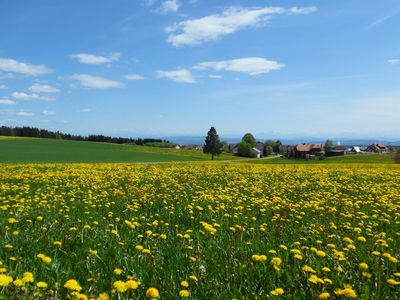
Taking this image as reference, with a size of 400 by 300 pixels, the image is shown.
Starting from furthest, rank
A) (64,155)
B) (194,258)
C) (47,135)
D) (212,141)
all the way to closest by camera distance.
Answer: (47,135)
(212,141)
(64,155)
(194,258)

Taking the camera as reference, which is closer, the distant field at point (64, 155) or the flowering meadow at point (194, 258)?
the flowering meadow at point (194, 258)

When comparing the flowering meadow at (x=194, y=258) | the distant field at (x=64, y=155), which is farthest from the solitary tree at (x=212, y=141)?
the flowering meadow at (x=194, y=258)

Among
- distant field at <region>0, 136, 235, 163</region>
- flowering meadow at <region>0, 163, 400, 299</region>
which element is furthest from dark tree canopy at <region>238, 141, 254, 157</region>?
flowering meadow at <region>0, 163, 400, 299</region>

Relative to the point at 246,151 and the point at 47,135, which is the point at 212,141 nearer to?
the point at 246,151

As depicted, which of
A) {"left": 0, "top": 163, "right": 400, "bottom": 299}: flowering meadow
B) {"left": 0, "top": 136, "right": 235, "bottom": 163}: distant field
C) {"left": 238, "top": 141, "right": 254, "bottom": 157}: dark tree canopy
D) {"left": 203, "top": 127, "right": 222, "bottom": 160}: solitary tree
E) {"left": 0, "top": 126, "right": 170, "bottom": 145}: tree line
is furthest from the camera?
{"left": 238, "top": 141, "right": 254, "bottom": 157}: dark tree canopy

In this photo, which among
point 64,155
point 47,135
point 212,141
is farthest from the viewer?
point 47,135

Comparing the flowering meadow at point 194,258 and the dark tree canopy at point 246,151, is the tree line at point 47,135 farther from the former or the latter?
the flowering meadow at point 194,258

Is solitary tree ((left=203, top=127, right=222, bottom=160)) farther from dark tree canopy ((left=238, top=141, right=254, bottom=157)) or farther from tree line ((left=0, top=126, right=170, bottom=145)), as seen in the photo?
tree line ((left=0, top=126, right=170, bottom=145))

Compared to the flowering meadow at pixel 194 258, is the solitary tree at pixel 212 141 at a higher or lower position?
higher

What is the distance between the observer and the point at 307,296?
3426mm

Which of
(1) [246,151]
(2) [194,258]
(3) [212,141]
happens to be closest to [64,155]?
(3) [212,141]

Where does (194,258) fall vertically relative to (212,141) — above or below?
below

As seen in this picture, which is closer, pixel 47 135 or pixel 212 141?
pixel 212 141

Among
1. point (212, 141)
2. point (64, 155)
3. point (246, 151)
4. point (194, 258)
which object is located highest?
point (212, 141)
